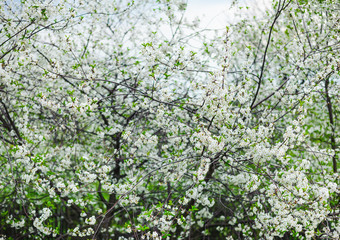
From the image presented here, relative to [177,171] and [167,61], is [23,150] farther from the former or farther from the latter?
[167,61]

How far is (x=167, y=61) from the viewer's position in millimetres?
4984

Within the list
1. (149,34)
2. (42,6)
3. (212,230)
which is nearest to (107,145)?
(149,34)

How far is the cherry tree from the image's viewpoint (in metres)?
3.82

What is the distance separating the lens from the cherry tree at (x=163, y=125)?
3.82 metres

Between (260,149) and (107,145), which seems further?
(107,145)

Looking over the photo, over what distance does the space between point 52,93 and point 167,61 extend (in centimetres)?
191

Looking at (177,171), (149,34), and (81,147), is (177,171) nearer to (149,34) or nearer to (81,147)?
(81,147)

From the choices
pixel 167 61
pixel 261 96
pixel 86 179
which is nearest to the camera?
pixel 86 179

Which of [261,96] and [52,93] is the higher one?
[261,96]

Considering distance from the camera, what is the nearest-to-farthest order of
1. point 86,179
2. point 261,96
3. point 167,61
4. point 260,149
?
point 260,149 < point 86,179 < point 167,61 < point 261,96

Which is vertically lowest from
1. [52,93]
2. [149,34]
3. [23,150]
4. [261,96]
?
[23,150]

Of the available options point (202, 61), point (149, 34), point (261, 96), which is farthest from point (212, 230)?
point (149, 34)

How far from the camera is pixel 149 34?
616 cm

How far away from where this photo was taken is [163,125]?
4.88 metres
